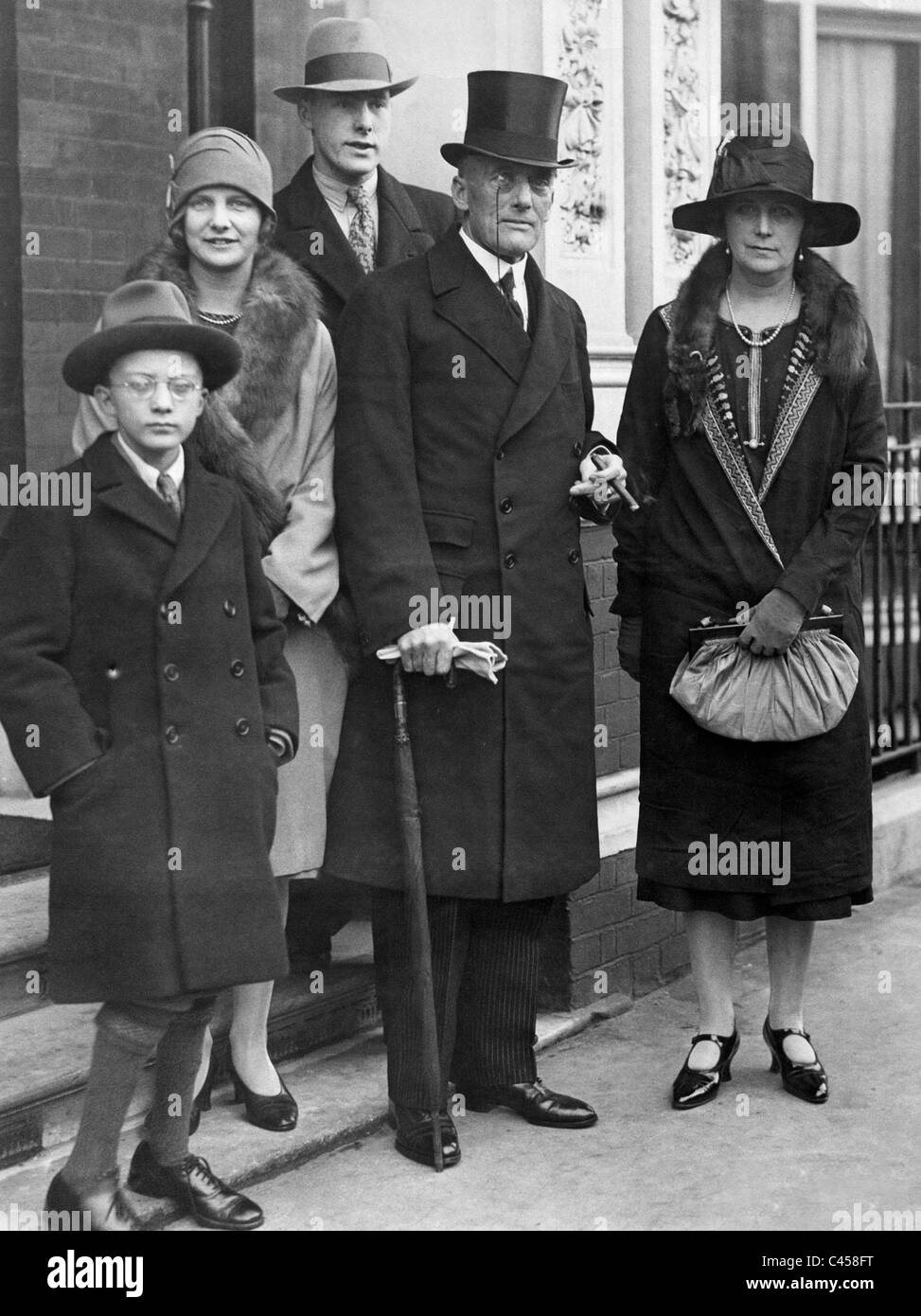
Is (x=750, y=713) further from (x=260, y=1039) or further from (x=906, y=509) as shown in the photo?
(x=906, y=509)

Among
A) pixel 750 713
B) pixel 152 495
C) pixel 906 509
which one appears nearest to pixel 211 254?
pixel 152 495

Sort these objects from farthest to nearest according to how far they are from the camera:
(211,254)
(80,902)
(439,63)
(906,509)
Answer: (906,509) < (439,63) < (211,254) < (80,902)

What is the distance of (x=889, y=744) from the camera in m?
7.21

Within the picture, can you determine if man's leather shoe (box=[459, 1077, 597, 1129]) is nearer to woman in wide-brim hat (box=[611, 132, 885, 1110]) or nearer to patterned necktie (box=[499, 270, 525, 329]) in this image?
woman in wide-brim hat (box=[611, 132, 885, 1110])

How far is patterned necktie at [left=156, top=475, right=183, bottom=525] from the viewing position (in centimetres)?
367

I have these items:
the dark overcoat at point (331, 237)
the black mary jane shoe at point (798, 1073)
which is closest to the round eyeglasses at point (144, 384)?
the dark overcoat at point (331, 237)

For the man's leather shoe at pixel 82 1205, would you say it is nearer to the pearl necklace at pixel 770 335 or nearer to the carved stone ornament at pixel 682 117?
the pearl necklace at pixel 770 335

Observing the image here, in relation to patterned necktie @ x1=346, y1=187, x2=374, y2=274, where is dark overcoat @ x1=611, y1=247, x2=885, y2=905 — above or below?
below

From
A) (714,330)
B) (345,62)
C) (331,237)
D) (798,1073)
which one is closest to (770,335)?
(714,330)

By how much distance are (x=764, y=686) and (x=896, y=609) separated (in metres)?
3.42

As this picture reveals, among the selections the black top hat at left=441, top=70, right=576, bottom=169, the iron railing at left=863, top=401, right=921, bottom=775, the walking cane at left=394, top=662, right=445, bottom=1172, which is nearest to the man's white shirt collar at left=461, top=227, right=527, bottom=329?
the black top hat at left=441, top=70, right=576, bottom=169

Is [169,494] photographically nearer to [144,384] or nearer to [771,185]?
[144,384]

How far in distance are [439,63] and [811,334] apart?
148 centimetres

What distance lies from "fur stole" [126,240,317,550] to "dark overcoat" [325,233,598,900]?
151 millimetres
